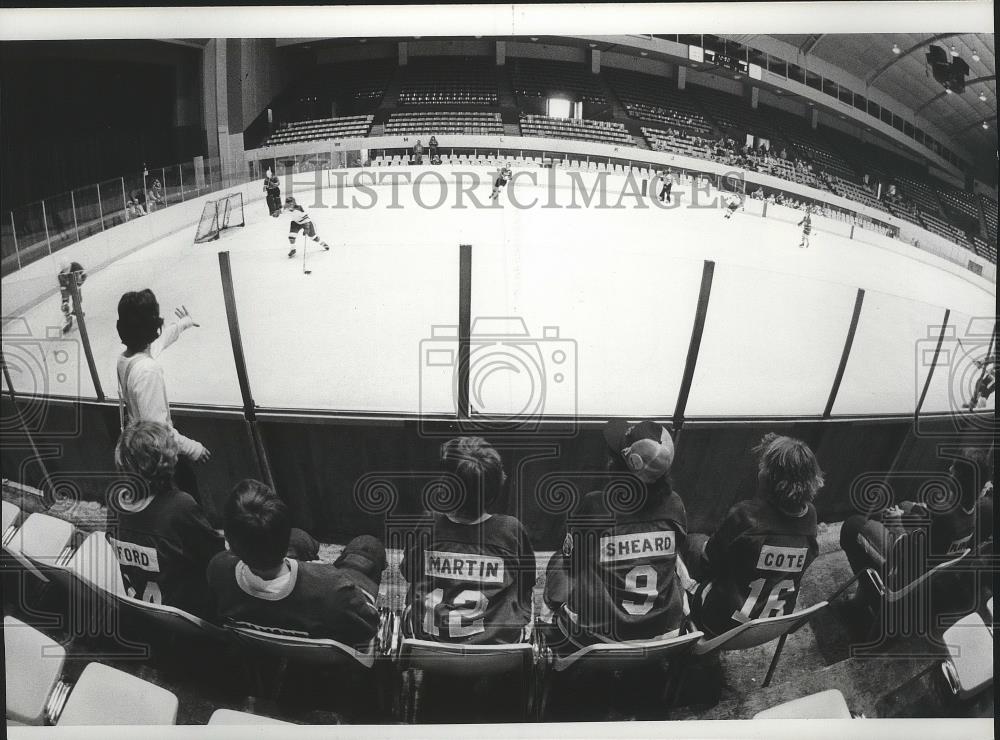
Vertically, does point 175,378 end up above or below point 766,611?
above

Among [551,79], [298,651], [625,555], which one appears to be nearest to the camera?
[298,651]

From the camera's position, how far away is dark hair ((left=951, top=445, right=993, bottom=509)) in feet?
7.92

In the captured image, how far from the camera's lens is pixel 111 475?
7.59 feet

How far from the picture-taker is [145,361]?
226 cm

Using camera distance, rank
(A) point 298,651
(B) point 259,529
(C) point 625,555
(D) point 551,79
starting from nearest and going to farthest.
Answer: (B) point 259,529 < (A) point 298,651 < (C) point 625,555 < (D) point 551,79

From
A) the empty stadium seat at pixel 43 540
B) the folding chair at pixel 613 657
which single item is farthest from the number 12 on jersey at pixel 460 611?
the empty stadium seat at pixel 43 540

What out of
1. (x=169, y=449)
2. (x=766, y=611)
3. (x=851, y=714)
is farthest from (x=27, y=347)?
(x=851, y=714)

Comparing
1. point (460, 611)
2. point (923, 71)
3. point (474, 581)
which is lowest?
point (460, 611)

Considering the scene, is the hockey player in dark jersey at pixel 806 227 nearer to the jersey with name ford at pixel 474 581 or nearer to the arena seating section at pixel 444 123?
the arena seating section at pixel 444 123

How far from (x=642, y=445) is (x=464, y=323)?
720 millimetres

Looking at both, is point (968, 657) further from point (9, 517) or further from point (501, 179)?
point (9, 517)

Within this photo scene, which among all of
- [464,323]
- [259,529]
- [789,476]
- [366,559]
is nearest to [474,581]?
[366,559]

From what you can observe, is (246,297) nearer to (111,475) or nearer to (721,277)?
(111,475)

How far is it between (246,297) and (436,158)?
799 millimetres
